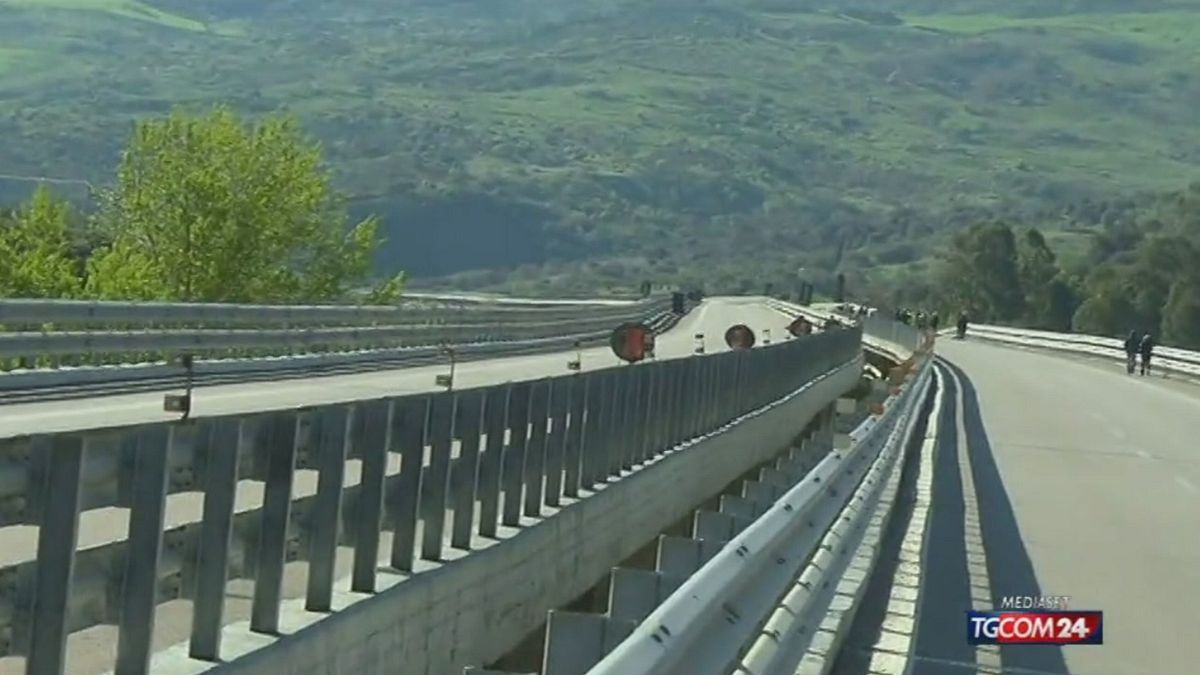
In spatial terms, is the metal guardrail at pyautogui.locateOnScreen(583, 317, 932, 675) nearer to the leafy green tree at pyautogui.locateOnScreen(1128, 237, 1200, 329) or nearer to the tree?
the tree

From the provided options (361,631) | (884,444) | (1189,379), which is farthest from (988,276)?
(361,631)

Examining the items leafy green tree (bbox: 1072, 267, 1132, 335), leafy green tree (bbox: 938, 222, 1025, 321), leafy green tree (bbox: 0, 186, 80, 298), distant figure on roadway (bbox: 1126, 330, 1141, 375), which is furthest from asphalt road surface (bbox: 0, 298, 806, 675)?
leafy green tree (bbox: 938, 222, 1025, 321)

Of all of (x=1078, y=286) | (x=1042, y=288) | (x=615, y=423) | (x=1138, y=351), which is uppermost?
(x=615, y=423)

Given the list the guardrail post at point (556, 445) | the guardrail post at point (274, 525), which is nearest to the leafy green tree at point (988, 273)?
the guardrail post at point (556, 445)

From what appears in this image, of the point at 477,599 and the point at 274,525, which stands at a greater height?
the point at 274,525

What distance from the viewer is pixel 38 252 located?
6009 cm

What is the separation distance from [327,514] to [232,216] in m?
62.3

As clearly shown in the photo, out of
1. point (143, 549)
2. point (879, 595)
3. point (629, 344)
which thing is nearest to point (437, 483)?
point (879, 595)

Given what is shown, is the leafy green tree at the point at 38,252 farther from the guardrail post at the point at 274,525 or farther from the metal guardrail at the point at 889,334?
the guardrail post at the point at 274,525

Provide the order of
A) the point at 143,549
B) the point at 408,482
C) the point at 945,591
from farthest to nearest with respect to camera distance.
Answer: the point at 945,591 → the point at 408,482 → the point at 143,549

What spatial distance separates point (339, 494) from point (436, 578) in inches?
86.5

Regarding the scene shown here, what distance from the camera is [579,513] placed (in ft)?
57.5

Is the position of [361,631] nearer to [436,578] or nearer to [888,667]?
[436,578]

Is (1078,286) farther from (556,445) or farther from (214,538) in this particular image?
(214,538)
